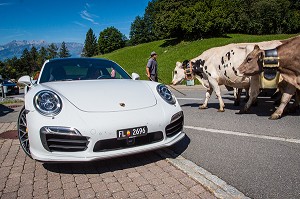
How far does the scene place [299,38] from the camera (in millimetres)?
5699

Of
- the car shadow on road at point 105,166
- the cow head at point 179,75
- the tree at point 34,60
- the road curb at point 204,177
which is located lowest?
the car shadow on road at point 105,166

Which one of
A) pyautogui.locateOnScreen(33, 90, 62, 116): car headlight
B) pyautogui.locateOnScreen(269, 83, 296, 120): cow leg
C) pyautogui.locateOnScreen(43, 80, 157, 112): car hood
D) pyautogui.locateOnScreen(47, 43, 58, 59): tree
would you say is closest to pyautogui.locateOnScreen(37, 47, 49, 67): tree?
pyautogui.locateOnScreen(47, 43, 58, 59): tree

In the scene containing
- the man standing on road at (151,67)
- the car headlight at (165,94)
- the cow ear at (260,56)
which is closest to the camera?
the car headlight at (165,94)

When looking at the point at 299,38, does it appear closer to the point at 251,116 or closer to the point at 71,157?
the point at 251,116

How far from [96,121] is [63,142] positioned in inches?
18.4

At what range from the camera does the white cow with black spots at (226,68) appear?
21.9 ft

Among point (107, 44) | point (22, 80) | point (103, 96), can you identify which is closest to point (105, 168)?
point (103, 96)

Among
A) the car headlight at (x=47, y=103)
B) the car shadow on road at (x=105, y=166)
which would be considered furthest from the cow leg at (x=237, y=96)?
the car headlight at (x=47, y=103)

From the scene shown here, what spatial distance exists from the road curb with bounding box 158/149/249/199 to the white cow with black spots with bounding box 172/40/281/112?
3617mm

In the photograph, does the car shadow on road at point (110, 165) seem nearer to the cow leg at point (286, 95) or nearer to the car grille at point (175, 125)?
the car grille at point (175, 125)

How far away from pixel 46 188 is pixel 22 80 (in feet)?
Answer: 8.02

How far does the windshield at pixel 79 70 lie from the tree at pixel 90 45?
134719 millimetres

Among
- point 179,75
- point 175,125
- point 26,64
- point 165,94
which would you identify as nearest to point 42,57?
point 26,64

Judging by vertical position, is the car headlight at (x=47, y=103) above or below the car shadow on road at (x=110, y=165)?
above
